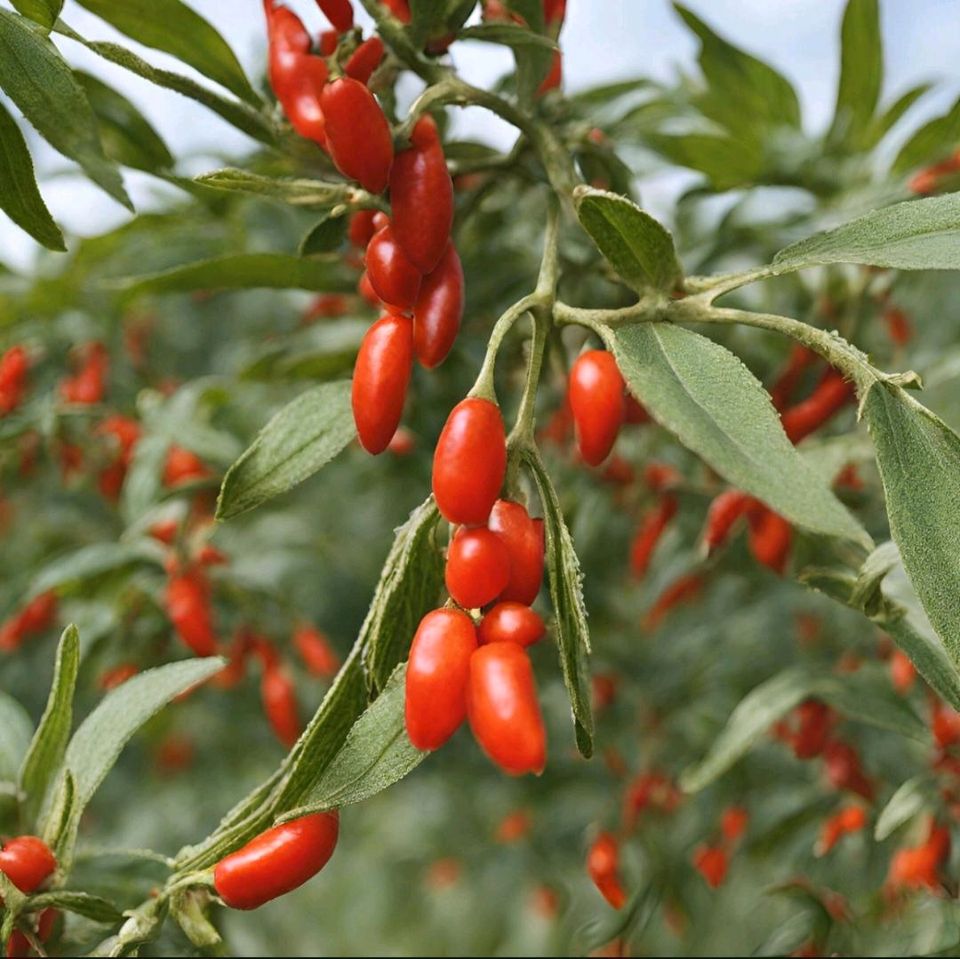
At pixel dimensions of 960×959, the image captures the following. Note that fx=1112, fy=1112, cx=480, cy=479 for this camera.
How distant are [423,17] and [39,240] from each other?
33 cm

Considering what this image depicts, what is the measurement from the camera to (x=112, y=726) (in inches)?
35.3

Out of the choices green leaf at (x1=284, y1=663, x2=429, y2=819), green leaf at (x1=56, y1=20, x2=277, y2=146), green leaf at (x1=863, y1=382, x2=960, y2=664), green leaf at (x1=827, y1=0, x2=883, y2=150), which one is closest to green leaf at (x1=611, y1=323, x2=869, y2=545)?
green leaf at (x1=863, y1=382, x2=960, y2=664)

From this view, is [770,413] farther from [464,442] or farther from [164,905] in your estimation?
[164,905]

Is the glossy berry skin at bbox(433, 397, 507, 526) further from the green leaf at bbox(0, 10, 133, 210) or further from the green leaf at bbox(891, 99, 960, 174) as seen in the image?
the green leaf at bbox(891, 99, 960, 174)

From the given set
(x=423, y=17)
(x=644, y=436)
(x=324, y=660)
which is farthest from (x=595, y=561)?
(x=423, y=17)

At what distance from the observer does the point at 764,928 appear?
1617 mm

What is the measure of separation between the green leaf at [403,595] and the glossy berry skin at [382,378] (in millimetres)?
61

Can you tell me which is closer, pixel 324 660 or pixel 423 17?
pixel 423 17

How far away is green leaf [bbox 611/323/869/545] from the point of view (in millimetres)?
600

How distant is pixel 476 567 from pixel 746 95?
3.54ft

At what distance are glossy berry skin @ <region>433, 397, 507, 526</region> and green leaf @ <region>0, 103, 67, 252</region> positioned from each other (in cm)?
39

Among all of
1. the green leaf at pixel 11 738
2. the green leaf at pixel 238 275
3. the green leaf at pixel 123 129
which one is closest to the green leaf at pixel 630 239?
the green leaf at pixel 238 275

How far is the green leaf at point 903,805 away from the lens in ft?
3.50

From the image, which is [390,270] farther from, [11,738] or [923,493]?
[11,738]
